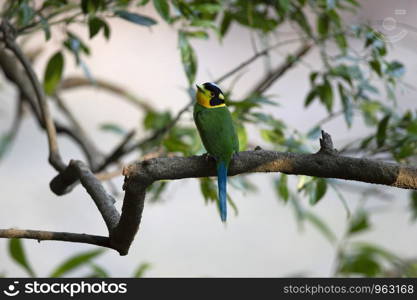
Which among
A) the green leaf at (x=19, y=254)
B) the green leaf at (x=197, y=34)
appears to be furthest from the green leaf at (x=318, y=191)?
the green leaf at (x=19, y=254)

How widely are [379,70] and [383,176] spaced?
2.04 feet

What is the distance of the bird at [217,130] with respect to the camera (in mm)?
1060


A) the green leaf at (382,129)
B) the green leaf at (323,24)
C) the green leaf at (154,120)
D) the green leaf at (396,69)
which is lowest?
the green leaf at (154,120)

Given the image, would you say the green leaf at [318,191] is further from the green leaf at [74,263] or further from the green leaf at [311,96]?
the green leaf at [74,263]

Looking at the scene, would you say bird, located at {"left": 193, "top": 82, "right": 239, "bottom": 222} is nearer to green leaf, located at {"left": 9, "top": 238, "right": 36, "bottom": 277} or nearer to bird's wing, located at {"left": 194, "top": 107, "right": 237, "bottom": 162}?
bird's wing, located at {"left": 194, "top": 107, "right": 237, "bottom": 162}

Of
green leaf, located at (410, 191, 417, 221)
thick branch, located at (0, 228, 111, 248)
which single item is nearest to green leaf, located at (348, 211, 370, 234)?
green leaf, located at (410, 191, 417, 221)

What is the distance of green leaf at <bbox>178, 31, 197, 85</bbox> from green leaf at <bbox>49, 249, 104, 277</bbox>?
568mm

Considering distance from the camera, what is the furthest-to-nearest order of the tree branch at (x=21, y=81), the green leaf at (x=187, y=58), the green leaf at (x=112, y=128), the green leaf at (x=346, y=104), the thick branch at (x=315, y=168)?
the green leaf at (x=112, y=128) < the tree branch at (x=21, y=81) < the green leaf at (x=346, y=104) < the green leaf at (x=187, y=58) < the thick branch at (x=315, y=168)

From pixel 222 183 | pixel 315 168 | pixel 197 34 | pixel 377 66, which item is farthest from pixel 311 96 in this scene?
pixel 315 168

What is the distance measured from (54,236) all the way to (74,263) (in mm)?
768

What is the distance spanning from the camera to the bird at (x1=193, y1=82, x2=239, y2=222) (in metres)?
1.06

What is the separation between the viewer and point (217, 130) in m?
1.16

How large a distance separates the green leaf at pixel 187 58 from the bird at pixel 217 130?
210mm

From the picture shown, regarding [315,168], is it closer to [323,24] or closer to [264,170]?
[264,170]
